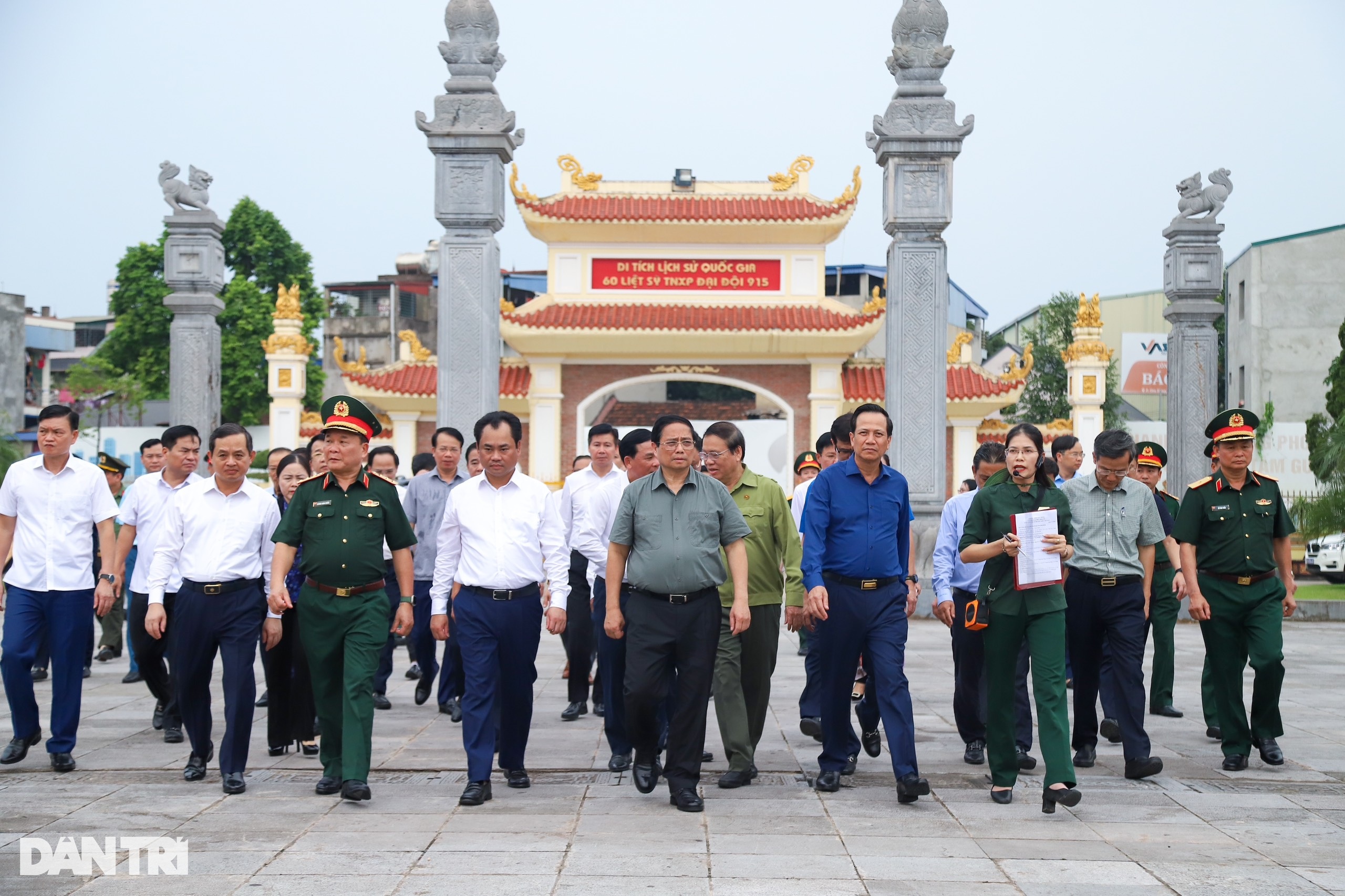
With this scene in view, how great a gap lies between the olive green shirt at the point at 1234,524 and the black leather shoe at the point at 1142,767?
114cm

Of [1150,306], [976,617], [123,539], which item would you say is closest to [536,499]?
[976,617]

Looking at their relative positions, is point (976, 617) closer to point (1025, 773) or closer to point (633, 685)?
point (1025, 773)

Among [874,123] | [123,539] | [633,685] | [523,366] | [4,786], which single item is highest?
[874,123]

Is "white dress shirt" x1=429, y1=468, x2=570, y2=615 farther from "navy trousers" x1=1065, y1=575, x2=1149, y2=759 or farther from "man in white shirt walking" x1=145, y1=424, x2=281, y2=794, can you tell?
"navy trousers" x1=1065, y1=575, x2=1149, y2=759

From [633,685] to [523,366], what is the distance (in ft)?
59.2

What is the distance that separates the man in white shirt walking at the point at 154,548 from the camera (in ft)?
22.7

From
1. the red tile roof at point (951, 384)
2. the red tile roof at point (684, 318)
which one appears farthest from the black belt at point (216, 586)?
the red tile roof at point (951, 384)

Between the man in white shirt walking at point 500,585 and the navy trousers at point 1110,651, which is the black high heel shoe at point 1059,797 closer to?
the navy trousers at point 1110,651

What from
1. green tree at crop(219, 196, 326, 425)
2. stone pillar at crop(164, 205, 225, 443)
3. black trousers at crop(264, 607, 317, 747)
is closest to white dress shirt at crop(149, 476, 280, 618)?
black trousers at crop(264, 607, 317, 747)

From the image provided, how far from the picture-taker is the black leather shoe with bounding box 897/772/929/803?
17.6 ft

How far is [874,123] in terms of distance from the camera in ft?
43.2

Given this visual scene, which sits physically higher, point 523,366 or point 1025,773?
point 523,366

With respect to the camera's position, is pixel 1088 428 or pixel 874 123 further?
pixel 1088 428

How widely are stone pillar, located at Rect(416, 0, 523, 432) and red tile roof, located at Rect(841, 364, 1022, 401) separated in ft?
34.2
